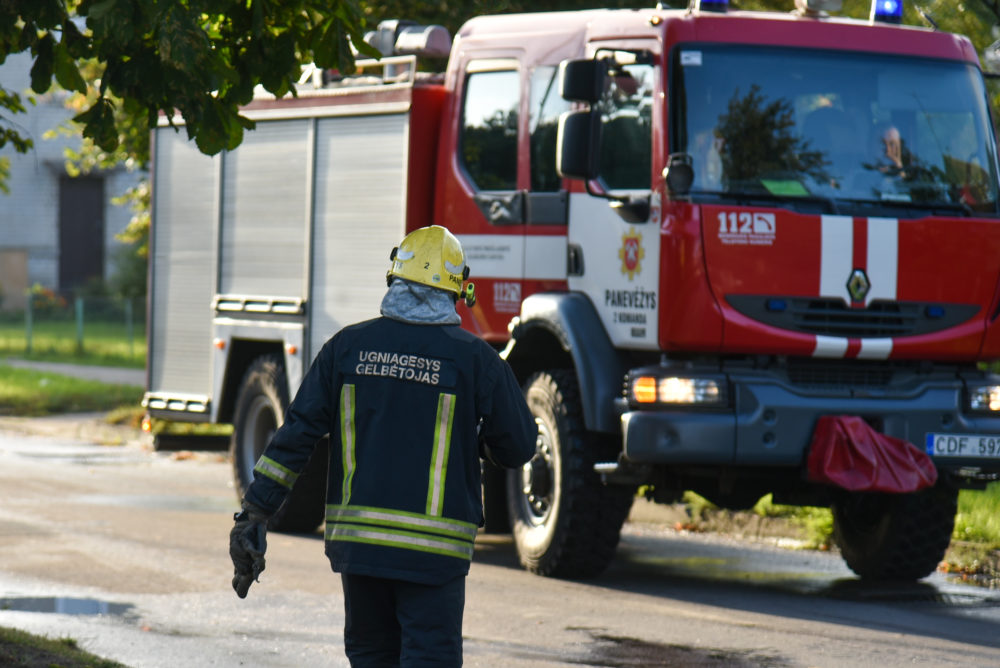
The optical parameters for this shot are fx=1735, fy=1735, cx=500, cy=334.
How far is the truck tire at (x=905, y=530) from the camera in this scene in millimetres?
9344

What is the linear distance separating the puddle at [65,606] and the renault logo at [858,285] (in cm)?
387

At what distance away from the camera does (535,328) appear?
9586mm

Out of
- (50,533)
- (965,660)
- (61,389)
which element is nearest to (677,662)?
(965,660)

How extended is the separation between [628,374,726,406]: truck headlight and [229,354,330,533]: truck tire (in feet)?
9.13

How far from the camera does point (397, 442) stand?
4.82 metres

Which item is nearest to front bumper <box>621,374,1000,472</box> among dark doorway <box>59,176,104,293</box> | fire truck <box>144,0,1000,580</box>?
fire truck <box>144,0,1000,580</box>

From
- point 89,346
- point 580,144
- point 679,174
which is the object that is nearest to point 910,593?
point 679,174

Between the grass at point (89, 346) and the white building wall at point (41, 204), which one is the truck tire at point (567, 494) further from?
the white building wall at point (41, 204)

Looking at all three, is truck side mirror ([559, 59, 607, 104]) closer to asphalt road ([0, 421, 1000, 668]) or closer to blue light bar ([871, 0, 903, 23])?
blue light bar ([871, 0, 903, 23])

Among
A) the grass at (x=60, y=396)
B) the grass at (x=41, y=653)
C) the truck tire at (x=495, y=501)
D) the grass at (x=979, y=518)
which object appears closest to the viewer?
the grass at (x=41, y=653)

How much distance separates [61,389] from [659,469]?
1445 centimetres

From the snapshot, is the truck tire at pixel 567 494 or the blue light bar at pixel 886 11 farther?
the blue light bar at pixel 886 11

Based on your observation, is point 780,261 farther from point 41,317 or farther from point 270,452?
point 41,317

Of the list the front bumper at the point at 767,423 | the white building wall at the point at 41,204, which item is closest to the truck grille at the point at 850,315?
the front bumper at the point at 767,423
